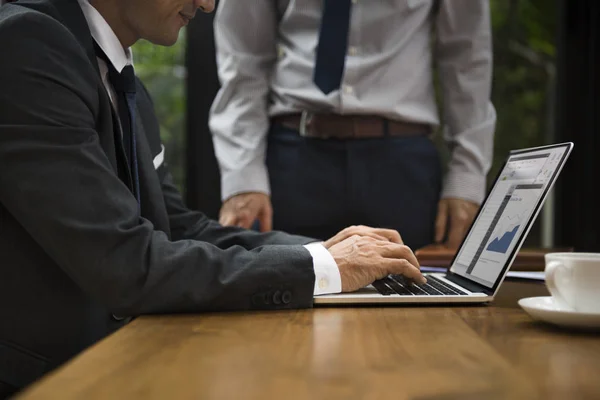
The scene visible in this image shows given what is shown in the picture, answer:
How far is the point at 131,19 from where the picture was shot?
1431 millimetres

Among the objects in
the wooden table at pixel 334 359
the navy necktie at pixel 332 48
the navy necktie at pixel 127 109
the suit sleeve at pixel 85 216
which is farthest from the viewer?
the navy necktie at pixel 332 48

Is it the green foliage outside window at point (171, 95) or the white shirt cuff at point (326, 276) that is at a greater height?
the green foliage outside window at point (171, 95)

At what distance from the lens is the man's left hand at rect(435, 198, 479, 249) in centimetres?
210

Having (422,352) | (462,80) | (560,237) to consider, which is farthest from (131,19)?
(560,237)

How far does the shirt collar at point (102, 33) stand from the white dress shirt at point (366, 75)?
2.60 feet

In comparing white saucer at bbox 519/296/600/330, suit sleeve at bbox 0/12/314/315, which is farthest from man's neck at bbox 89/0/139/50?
white saucer at bbox 519/296/600/330

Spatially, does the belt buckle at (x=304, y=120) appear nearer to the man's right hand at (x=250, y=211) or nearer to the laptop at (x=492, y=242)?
the man's right hand at (x=250, y=211)

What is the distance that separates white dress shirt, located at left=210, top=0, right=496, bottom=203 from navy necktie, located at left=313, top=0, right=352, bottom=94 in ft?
0.10

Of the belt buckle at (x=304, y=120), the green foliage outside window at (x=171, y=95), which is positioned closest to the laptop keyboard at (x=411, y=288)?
the belt buckle at (x=304, y=120)

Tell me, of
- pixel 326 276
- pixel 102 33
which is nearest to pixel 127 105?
pixel 102 33

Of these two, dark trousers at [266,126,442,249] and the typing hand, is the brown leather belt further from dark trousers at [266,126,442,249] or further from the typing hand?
the typing hand

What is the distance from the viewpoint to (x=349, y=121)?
6.81 feet

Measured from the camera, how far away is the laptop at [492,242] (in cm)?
116

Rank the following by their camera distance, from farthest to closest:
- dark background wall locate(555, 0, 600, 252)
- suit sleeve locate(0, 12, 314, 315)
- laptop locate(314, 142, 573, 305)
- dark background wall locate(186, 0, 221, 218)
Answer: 1. dark background wall locate(555, 0, 600, 252)
2. dark background wall locate(186, 0, 221, 218)
3. laptop locate(314, 142, 573, 305)
4. suit sleeve locate(0, 12, 314, 315)
